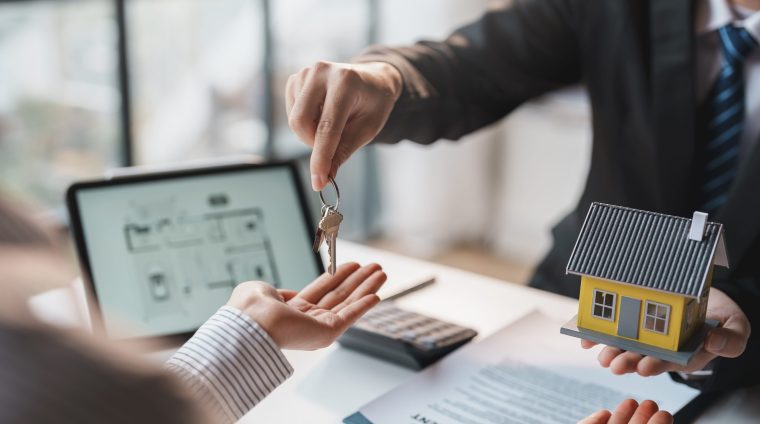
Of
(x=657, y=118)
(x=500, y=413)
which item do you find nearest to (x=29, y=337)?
(x=500, y=413)

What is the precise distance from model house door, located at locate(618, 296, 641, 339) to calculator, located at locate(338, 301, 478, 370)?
327mm

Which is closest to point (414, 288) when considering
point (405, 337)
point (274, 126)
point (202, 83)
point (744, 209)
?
point (405, 337)

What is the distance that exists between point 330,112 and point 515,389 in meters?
0.37

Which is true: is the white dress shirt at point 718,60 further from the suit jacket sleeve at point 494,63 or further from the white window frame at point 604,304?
the white window frame at point 604,304

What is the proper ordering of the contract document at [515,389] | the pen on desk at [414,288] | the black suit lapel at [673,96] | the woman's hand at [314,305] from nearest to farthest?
the woman's hand at [314,305]
the contract document at [515,389]
the black suit lapel at [673,96]
the pen on desk at [414,288]

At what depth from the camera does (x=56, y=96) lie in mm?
2717

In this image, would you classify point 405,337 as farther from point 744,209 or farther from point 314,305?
point 744,209

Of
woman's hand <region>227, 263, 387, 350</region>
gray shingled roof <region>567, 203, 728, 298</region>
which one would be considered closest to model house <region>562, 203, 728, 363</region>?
gray shingled roof <region>567, 203, 728, 298</region>

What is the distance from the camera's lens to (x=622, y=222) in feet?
2.35

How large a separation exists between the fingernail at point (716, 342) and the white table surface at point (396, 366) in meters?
0.13

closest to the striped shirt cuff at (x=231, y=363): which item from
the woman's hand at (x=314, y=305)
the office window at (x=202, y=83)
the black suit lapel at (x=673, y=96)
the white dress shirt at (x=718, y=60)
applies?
the woman's hand at (x=314, y=305)

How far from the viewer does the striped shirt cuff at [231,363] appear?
756 mm

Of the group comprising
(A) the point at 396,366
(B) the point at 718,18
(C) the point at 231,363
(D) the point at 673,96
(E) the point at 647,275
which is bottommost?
(A) the point at 396,366

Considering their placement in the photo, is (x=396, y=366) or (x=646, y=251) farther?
(x=396, y=366)
